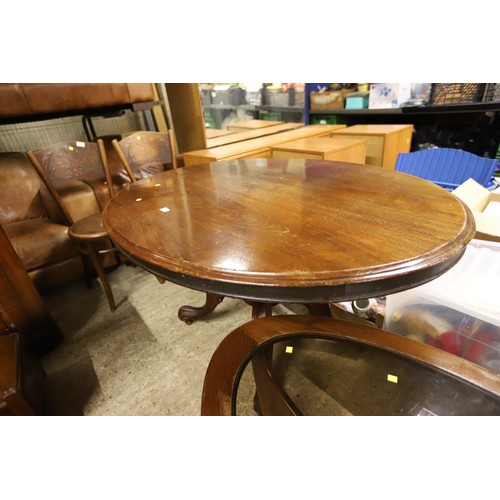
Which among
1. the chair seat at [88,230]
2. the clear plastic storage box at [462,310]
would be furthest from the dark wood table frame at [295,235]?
the chair seat at [88,230]

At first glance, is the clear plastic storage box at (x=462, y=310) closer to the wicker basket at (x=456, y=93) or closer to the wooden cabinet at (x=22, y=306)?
the wooden cabinet at (x=22, y=306)

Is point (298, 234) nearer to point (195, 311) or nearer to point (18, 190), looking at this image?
point (195, 311)

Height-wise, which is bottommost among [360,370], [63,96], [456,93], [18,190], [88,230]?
[360,370]

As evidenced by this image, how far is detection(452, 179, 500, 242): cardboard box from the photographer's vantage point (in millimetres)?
1233

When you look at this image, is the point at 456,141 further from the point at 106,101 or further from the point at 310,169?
the point at 106,101

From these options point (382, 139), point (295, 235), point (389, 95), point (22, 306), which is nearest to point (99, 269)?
point (22, 306)

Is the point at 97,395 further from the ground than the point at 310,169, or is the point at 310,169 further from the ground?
the point at 310,169

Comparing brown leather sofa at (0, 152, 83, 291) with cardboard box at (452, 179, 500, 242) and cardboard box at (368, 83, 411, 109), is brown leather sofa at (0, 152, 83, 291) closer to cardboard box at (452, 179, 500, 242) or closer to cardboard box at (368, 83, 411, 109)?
cardboard box at (452, 179, 500, 242)

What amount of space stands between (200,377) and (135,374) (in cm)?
32

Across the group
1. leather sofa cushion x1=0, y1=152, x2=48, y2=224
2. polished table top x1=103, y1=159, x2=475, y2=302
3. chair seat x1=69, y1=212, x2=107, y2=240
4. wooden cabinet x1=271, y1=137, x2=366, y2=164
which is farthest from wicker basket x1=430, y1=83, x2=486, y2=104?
leather sofa cushion x1=0, y1=152, x2=48, y2=224

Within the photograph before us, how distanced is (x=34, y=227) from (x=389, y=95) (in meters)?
3.46

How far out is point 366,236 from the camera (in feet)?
2.45

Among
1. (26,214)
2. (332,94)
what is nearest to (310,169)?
(26,214)

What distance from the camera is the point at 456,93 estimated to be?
2.61 metres
